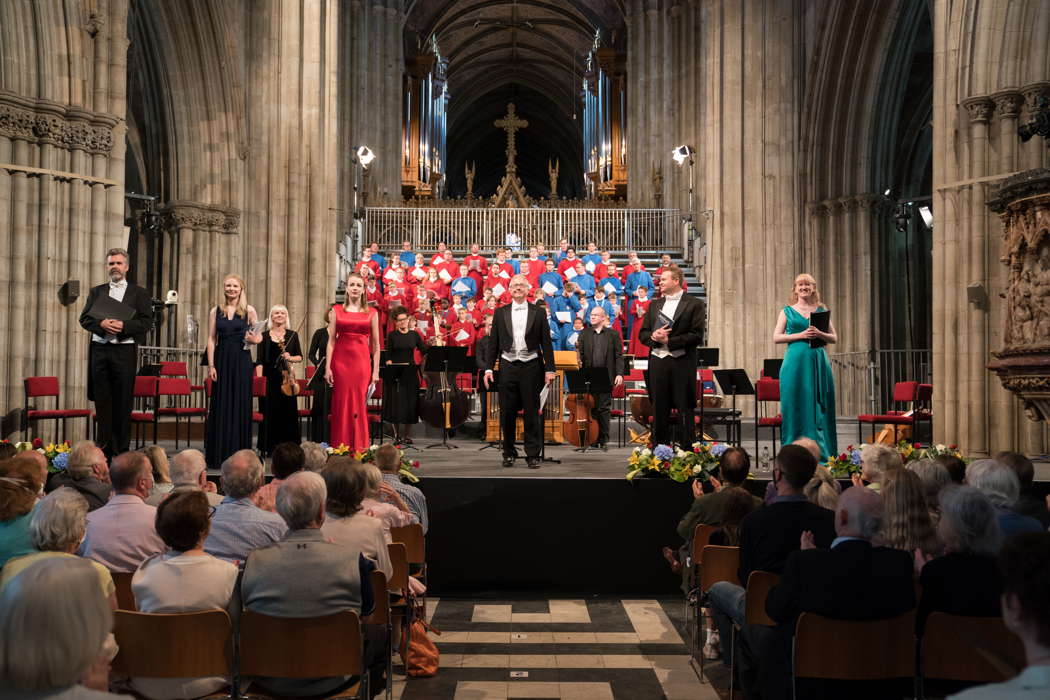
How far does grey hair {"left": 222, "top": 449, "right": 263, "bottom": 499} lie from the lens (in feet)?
13.6

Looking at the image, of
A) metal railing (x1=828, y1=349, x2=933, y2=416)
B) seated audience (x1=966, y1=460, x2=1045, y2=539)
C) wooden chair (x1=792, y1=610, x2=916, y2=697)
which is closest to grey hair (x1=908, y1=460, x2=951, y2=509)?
seated audience (x1=966, y1=460, x2=1045, y2=539)

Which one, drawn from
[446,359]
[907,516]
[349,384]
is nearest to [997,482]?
[907,516]

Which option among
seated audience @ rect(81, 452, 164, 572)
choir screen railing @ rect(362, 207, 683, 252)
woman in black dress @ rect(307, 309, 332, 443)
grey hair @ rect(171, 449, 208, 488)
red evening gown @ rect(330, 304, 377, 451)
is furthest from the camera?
choir screen railing @ rect(362, 207, 683, 252)

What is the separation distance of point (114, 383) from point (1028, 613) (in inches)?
298

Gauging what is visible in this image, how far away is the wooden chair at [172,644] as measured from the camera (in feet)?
10.7

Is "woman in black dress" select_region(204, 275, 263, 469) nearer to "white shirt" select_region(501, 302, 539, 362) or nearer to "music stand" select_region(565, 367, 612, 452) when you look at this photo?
"white shirt" select_region(501, 302, 539, 362)

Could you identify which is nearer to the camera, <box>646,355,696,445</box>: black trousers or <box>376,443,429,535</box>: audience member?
<box>376,443,429,535</box>: audience member

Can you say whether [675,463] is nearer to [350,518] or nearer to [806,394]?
[806,394]

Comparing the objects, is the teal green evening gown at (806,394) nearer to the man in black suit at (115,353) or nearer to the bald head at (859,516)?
the bald head at (859,516)

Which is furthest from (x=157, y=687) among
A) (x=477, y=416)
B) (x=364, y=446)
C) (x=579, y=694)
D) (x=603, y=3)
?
(x=603, y=3)

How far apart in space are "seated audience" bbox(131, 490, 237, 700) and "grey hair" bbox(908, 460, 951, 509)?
3480 mm

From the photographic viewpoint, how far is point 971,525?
11.4 feet

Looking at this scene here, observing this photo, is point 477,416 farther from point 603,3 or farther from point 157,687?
point 603,3

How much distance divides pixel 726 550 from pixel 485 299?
40.8 ft
